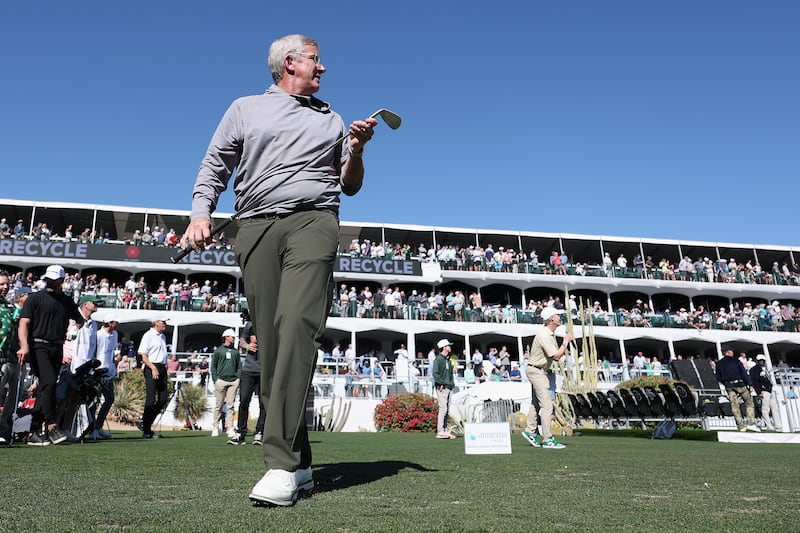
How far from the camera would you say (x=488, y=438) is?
17.9 feet

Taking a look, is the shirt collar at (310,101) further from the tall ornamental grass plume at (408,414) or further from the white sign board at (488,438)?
the tall ornamental grass plume at (408,414)

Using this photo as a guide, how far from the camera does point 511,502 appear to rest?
211 centimetres

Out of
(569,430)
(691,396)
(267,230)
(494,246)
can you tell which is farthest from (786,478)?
(494,246)

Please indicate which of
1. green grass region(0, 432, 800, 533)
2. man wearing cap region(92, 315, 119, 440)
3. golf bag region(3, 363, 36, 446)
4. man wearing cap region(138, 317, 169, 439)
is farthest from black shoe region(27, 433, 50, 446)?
green grass region(0, 432, 800, 533)

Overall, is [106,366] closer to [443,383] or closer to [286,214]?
[443,383]

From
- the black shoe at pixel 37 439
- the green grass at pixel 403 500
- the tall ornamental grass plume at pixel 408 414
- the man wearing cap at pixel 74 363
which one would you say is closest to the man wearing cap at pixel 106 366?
the man wearing cap at pixel 74 363

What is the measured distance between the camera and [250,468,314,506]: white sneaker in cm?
200

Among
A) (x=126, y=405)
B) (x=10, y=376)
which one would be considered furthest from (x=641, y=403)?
(x=126, y=405)

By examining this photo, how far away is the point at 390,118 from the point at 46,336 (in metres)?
4.70

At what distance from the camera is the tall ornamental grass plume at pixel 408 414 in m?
16.1

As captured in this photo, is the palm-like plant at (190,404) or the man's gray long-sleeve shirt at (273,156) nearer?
the man's gray long-sleeve shirt at (273,156)

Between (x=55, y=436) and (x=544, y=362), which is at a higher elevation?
(x=544, y=362)

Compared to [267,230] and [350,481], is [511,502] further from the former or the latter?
[267,230]

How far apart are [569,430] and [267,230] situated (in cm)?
1196
